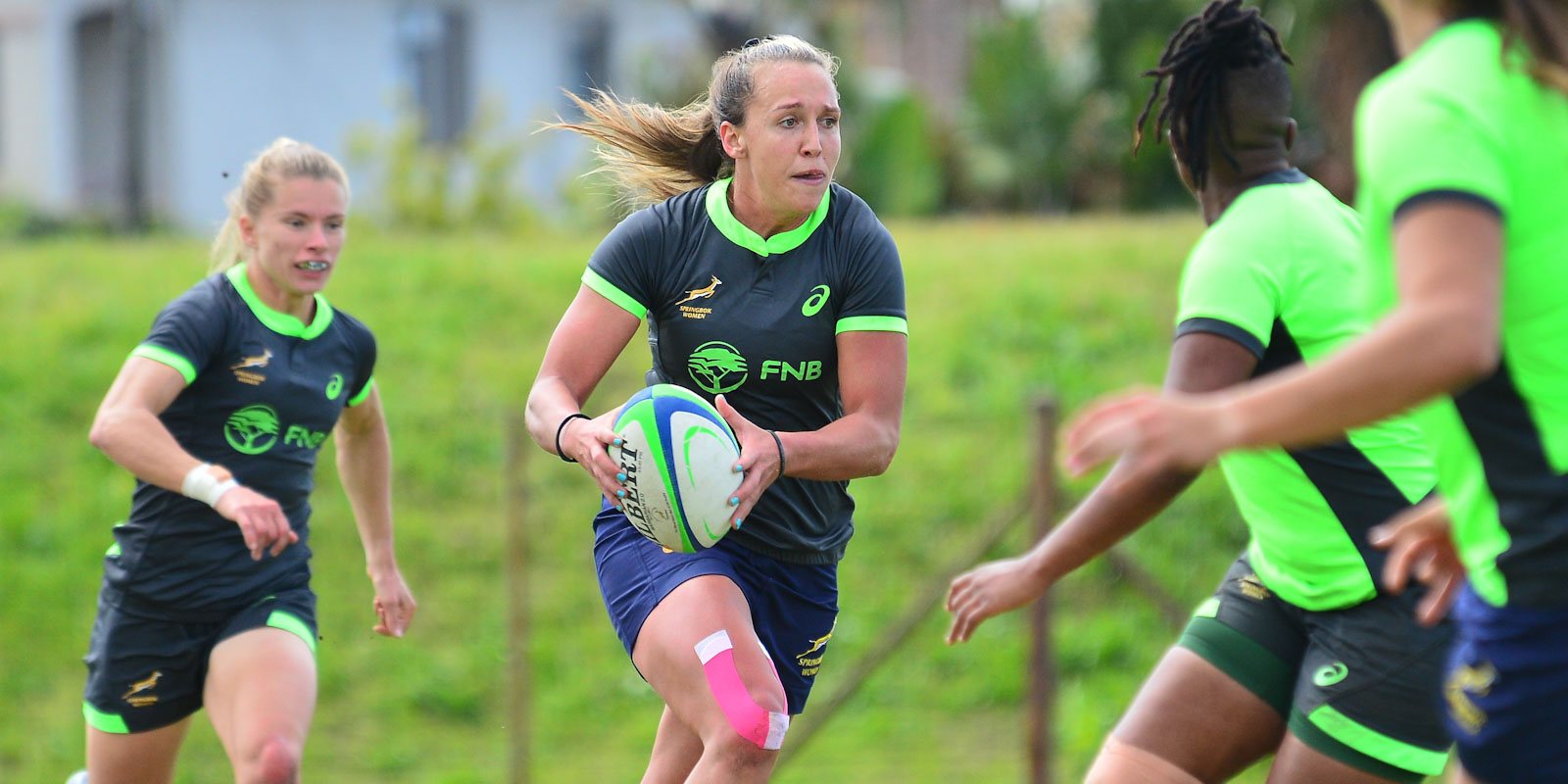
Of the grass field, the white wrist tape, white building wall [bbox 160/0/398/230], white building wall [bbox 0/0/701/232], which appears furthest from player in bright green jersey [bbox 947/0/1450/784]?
white building wall [bbox 160/0/398/230]

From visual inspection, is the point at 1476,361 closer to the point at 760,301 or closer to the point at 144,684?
the point at 760,301

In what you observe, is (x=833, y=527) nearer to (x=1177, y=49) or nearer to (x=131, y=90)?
(x=1177, y=49)

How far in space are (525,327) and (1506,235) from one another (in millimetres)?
11288

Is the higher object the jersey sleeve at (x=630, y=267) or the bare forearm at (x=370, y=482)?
the jersey sleeve at (x=630, y=267)

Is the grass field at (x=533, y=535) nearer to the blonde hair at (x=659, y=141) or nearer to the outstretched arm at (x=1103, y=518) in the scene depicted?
the blonde hair at (x=659, y=141)

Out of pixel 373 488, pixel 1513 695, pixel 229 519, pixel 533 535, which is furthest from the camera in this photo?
pixel 533 535

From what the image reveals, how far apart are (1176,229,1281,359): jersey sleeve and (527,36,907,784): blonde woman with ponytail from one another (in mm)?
914

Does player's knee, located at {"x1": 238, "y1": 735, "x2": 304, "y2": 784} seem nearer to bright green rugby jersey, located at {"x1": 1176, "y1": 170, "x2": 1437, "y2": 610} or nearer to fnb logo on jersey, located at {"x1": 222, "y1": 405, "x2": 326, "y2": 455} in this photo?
fnb logo on jersey, located at {"x1": 222, "y1": 405, "x2": 326, "y2": 455}

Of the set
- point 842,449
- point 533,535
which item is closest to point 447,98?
point 533,535

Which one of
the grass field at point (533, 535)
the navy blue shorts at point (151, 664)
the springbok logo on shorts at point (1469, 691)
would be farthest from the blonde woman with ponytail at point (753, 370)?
the grass field at point (533, 535)

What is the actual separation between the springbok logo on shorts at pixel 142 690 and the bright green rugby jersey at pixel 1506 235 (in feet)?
12.2

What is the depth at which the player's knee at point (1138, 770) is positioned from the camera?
3.70 meters

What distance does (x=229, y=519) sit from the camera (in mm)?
4371

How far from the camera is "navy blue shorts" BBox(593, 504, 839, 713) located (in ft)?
13.0
